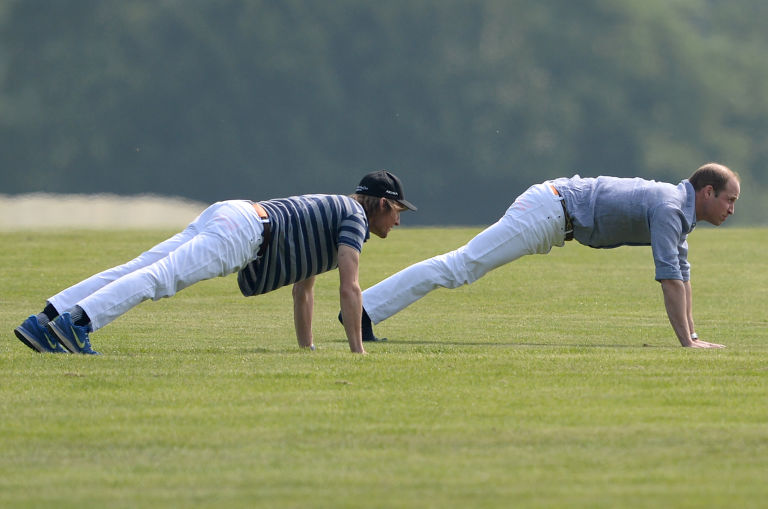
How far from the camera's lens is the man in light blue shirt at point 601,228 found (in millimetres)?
8883

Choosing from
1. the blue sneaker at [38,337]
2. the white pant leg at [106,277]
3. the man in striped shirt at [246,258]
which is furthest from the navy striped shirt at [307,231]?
the blue sneaker at [38,337]

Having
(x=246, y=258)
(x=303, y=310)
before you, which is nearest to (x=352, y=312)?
(x=246, y=258)

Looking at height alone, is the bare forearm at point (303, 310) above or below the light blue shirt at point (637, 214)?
below

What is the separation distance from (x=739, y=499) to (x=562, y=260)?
16257 mm

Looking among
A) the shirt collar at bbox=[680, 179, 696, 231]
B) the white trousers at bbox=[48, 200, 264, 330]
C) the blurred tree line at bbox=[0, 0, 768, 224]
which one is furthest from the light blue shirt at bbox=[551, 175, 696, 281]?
the blurred tree line at bbox=[0, 0, 768, 224]

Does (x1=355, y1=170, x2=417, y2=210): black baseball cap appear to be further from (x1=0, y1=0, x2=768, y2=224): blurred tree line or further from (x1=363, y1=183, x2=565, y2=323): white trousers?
(x1=0, y1=0, x2=768, y2=224): blurred tree line

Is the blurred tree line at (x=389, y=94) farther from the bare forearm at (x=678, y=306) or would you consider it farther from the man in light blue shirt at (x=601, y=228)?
the bare forearm at (x=678, y=306)

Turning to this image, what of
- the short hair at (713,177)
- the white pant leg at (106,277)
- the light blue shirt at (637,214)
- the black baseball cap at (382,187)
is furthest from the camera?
the short hair at (713,177)

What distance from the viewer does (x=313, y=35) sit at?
46750 mm

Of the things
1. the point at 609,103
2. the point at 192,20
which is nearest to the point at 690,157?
the point at 609,103

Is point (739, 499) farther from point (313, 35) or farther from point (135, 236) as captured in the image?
point (313, 35)

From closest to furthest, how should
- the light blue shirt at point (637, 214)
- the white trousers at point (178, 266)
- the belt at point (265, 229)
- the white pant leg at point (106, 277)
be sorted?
the white trousers at point (178, 266)
the white pant leg at point (106, 277)
the belt at point (265, 229)
the light blue shirt at point (637, 214)

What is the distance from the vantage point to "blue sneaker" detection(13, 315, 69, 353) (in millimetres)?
7676

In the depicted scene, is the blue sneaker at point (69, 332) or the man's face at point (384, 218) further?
the man's face at point (384, 218)
